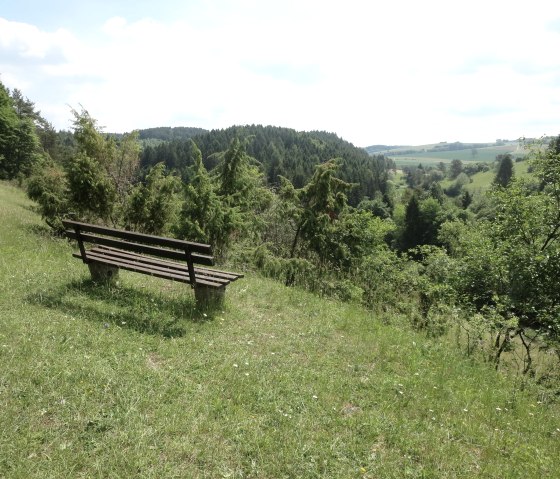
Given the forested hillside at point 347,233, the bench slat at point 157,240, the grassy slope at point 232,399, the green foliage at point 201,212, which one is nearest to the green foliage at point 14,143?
the forested hillside at point 347,233

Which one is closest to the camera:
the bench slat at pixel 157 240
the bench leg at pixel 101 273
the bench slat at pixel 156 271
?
the bench slat at pixel 157 240

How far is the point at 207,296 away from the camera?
663cm

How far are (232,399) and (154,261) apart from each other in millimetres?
3733

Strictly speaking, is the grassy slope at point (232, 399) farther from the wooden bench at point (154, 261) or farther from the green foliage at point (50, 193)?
the green foliage at point (50, 193)

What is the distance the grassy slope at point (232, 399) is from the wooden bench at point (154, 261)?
1.44 ft

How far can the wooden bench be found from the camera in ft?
19.8

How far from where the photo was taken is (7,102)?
40656 mm

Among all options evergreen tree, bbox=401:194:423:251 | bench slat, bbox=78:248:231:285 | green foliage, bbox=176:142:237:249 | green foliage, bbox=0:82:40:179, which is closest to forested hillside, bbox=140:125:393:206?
evergreen tree, bbox=401:194:423:251

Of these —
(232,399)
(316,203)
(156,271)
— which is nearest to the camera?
(232,399)

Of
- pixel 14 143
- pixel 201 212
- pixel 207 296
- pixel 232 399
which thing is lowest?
pixel 232 399

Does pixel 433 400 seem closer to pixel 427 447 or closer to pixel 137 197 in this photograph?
pixel 427 447

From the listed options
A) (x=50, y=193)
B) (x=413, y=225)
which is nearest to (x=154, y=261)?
(x=50, y=193)

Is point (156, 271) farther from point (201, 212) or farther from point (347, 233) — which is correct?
point (347, 233)

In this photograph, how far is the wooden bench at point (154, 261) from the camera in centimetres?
604
